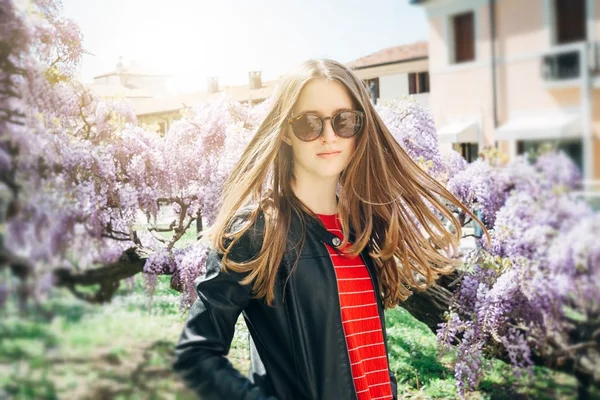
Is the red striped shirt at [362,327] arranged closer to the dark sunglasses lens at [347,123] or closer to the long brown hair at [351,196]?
the long brown hair at [351,196]

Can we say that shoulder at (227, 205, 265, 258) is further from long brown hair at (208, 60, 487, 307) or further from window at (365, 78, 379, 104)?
window at (365, 78, 379, 104)

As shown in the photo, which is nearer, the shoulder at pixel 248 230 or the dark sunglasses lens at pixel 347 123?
the shoulder at pixel 248 230

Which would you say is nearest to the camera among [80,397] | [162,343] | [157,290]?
[80,397]

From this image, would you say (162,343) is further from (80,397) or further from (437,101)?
(437,101)

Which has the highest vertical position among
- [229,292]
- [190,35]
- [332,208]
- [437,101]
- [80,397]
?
[190,35]

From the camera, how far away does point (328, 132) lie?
215 centimetres

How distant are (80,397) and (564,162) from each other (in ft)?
6.94

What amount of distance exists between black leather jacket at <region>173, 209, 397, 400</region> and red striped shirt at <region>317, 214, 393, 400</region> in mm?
62

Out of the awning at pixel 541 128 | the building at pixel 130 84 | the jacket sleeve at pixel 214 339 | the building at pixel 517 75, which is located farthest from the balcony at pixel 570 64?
the building at pixel 130 84

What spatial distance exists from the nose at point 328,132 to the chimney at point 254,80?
130 cm

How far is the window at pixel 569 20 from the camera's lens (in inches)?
87.9

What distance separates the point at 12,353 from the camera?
224cm

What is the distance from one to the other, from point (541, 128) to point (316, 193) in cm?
94

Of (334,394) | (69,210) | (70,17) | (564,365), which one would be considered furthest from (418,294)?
(70,17)
